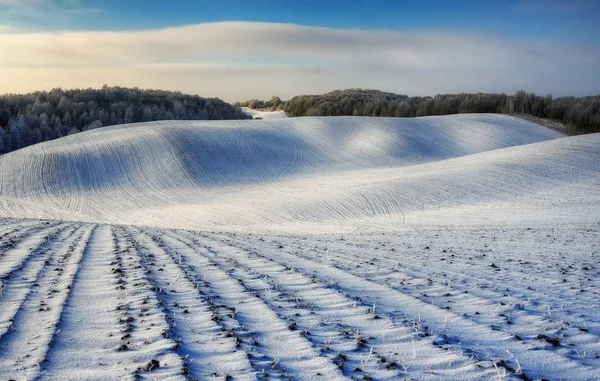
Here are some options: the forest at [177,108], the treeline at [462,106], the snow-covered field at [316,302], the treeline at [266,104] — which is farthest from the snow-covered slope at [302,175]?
the treeline at [266,104]

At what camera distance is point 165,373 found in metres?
5.14

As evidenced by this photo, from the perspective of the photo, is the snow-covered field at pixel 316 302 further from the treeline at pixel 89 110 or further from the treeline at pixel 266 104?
the treeline at pixel 266 104

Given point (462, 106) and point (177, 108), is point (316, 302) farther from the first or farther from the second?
point (177, 108)

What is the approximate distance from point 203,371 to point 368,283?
14.6 feet

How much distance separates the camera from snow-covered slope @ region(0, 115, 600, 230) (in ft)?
102

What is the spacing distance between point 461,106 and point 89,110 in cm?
7716

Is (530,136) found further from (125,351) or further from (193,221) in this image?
(125,351)

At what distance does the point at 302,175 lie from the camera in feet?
165

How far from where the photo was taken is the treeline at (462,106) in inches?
3612

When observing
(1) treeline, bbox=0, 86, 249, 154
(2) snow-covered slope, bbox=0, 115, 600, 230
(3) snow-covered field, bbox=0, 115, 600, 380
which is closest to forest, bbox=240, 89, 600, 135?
→ (1) treeline, bbox=0, 86, 249, 154

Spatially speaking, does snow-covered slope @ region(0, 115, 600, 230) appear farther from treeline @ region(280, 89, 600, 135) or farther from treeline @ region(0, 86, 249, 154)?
treeline @ region(0, 86, 249, 154)

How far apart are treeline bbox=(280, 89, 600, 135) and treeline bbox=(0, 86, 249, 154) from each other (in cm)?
2099

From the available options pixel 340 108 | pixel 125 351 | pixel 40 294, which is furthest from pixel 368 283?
pixel 340 108

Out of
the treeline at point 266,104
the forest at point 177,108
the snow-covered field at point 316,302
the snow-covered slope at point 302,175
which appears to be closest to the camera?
the snow-covered field at point 316,302
